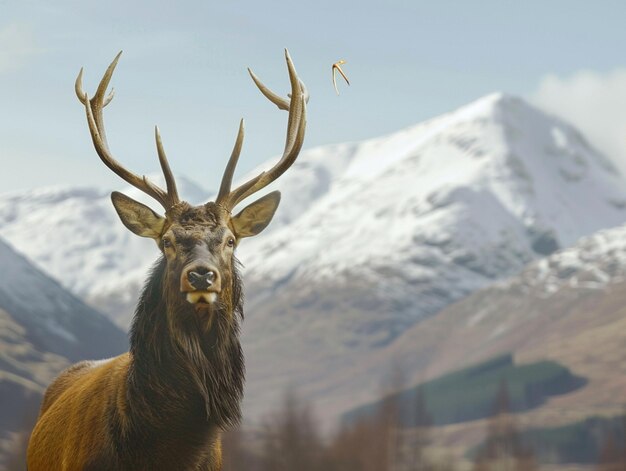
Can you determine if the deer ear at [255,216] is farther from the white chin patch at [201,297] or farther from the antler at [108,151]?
the white chin patch at [201,297]

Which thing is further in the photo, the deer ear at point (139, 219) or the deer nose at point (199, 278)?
the deer ear at point (139, 219)

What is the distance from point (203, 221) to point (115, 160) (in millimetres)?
1826

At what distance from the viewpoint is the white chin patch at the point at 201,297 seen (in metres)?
14.8

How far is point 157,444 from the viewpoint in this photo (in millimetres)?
15062

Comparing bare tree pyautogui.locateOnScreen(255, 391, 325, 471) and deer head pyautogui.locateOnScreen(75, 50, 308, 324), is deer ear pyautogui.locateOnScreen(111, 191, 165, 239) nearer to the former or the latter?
deer head pyautogui.locateOnScreen(75, 50, 308, 324)

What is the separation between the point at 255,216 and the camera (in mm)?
16891

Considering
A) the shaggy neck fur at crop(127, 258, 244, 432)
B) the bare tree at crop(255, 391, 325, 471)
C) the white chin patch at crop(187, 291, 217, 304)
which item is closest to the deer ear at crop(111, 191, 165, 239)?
the shaggy neck fur at crop(127, 258, 244, 432)

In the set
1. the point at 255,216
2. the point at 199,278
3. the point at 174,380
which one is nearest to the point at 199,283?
the point at 199,278

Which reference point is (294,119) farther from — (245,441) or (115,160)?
(245,441)

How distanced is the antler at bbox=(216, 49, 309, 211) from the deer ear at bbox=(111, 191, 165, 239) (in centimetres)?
85

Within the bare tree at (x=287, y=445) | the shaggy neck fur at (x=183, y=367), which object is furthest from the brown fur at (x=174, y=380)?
the bare tree at (x=287, y=445)

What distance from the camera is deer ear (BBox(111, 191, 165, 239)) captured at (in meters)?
16.2

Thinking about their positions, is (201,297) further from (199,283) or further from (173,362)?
(173,362)

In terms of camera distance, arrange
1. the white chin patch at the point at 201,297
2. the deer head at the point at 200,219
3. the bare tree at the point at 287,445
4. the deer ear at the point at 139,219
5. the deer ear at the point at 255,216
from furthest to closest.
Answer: the bare tree at the point at 287,445 → the deer ear at the point at 255,216 → the deer ear at the point at 139,219 → the deer head at the point at 200,219 → the white chin patch at the point at 201,297
